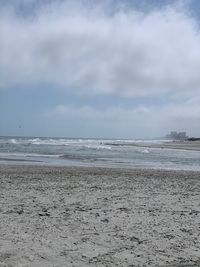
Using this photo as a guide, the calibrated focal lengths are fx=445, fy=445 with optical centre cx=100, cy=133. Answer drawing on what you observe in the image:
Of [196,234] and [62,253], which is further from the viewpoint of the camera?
[196,234]

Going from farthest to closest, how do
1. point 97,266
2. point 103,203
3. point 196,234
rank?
point 103,203, point 196,234, point 97,266

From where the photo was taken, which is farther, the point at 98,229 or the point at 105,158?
the point at 105,158

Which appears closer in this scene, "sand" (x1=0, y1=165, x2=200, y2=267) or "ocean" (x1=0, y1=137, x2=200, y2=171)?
"sand" (x1=0, y1=165, x2=200, y2=267)

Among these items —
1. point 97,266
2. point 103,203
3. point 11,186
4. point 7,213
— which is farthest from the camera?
point 11,186

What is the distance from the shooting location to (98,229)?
27.5 feet

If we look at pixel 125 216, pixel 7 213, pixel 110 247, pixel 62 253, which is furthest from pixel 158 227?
pixel 7 213

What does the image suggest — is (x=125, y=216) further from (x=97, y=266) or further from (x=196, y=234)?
(x=97, y=266)

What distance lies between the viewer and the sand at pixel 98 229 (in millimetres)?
6730

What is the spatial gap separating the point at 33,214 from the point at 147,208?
2.82m

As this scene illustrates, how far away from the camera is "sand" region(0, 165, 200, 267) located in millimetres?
6730

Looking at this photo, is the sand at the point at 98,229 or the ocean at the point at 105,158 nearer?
the sand at the point at 98,229

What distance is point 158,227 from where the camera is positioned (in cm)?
870

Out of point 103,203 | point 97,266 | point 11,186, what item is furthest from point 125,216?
point 11,186

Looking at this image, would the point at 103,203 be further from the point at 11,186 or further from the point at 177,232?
the point at 11,186
